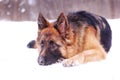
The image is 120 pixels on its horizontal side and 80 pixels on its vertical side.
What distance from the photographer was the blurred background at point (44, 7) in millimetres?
1281

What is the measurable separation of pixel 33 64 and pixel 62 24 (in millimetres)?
162

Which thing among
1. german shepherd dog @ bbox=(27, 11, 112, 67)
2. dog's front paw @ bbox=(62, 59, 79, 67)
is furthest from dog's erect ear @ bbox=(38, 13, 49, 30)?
dog's front paw @ bbox=(62, 59, 79, 67)

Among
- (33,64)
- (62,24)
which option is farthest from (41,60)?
(62,24)

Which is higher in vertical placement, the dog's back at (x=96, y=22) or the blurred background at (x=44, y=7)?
the blurred background at (x=44, y=7)

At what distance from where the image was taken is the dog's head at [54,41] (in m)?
1.22

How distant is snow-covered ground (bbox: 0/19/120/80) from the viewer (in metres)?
1.23

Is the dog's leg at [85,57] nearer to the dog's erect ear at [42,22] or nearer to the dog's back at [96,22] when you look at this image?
the dog's back at [96,22]

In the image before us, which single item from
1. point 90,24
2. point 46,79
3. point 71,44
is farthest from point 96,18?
point 46,79

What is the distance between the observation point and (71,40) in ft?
4.03

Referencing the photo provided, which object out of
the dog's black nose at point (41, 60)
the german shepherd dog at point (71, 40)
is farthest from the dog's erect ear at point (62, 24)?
the dog's black nose at point (41, 60)

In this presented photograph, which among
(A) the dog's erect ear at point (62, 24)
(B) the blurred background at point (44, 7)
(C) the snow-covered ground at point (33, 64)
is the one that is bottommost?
(C) the snow-covered ground at point (33, 64)

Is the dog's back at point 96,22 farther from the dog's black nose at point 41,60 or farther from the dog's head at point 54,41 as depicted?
the dog's black nose at point 41,60

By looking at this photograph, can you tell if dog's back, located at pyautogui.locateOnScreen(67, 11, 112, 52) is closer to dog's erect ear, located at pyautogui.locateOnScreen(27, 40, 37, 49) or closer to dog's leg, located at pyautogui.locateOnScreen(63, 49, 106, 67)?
dog's leg, located at pyautogui.locateOnScreen(63, 49, 106, 67)

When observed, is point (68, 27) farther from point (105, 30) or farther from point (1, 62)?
point (1, 62)
